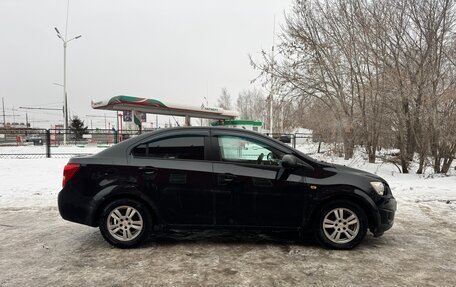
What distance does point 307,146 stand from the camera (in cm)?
2155

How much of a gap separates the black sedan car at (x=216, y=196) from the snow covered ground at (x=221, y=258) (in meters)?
0.32

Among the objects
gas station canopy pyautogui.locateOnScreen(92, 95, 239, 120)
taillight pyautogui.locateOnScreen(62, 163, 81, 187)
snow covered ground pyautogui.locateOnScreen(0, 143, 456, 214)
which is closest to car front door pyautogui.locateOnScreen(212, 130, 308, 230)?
taillight pyautogui.locateOnScreen(62, 163, 81, 187)

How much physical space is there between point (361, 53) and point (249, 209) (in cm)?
1087

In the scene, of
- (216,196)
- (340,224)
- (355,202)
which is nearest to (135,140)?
(216,196)

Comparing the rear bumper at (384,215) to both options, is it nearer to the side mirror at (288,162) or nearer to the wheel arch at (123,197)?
the side mirror at (288,162)

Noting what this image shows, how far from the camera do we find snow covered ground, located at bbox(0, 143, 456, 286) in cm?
375

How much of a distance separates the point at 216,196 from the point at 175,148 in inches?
33.6

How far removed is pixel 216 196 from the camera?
4.59 m

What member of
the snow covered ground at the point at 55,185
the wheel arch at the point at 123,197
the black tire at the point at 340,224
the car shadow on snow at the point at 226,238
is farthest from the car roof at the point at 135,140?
the snow covered ground at the point at 55,185

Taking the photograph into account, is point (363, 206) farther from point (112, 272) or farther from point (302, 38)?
point (302, 38)

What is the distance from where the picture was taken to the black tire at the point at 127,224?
4.62 meters

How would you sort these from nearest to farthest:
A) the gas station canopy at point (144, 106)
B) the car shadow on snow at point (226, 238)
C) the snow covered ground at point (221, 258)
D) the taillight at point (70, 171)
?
the snow covered ground at point (221, 258), the taillight at point (70, 171), the car shadow on snow at point (226, 238), the gas station canopy at point (144, 106)

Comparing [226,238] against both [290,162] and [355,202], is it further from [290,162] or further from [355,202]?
[355,202]

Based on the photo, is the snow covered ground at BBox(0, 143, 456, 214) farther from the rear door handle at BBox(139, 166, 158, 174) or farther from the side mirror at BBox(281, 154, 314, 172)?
the rear door handle at BBox(139, 166, 158, 174)
